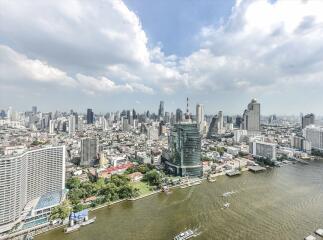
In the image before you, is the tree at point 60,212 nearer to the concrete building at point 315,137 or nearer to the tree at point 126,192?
the tree at point 126,192

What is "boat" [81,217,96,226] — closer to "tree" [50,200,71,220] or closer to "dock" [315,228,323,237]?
"tree" [50,200,71,220]

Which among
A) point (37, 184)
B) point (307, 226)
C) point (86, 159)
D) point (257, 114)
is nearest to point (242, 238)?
point (307, 226)

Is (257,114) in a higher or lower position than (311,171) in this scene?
higher

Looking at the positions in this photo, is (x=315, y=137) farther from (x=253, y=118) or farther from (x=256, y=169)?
(x=256, y=169)

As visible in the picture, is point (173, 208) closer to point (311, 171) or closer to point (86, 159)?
point (86, 159)

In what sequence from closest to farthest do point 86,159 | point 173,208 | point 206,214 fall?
point 206,214 → point 173,208 → point 86,159

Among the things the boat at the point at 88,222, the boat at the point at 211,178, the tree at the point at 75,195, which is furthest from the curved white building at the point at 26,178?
the boat at the point at 211,178

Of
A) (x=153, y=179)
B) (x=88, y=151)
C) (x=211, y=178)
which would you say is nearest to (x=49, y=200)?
(x=153, y=179)
